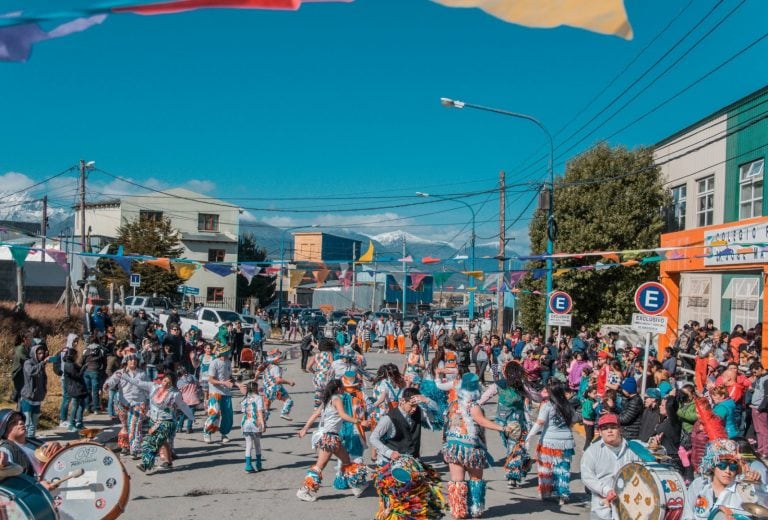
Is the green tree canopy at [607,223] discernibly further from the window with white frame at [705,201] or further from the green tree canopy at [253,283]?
the green tree canopy at [253,283]

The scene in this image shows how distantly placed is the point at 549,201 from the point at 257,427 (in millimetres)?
14715

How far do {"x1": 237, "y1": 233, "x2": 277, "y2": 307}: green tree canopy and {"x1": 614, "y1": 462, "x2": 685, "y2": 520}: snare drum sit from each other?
175 feet

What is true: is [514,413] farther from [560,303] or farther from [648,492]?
[560,303]

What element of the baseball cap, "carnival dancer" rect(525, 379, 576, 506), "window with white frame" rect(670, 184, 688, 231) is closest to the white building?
"window with white frame" rect(670, 184, 688, 231)

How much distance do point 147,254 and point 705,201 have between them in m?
31.0

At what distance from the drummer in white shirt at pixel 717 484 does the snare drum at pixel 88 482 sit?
194 inches

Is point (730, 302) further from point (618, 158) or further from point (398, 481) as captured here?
point (398, 481)

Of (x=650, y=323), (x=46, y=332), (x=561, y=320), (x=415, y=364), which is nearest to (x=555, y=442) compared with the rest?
(x=650, y=323)

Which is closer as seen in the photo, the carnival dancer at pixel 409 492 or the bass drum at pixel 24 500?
the bass drum at pixel 24 500

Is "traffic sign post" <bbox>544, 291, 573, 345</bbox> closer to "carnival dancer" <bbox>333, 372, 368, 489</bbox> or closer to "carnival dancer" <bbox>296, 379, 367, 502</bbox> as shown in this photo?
"carnival dancer" <bbox>333, 372, 368, 489</bbox>

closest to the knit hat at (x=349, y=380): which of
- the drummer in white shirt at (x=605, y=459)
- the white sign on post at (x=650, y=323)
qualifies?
the drummer in white shirt at (x=605, y=459)

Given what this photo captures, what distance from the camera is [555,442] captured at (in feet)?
30.8

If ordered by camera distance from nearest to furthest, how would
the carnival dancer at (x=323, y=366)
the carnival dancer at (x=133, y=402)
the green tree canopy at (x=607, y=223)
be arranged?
the carnival dancer at (x=133, y=402), the carnival dancer at (x=323, y=366), the green tree canopy at (x=607, y=223)

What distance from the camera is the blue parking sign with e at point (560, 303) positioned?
66.3 feet
